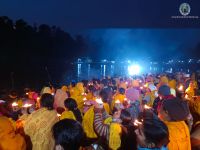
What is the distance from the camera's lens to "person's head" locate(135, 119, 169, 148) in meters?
3.73

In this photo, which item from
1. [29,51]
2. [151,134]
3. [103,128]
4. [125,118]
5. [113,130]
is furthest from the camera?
[29,51]

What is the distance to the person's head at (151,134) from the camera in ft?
12.2

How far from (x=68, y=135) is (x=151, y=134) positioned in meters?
0.78

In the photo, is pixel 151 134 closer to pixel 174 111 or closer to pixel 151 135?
pixel 151 135

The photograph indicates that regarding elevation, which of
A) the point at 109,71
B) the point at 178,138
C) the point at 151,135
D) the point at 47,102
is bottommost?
the point at 178,138

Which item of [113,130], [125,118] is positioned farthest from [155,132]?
[125,118]

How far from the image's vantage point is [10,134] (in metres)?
4.98

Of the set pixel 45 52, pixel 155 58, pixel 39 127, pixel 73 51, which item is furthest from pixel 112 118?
pixel 155 58

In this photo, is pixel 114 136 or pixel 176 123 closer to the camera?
pixel 176 123

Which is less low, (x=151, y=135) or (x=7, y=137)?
(x=151, y=135)

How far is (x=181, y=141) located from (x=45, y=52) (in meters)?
118

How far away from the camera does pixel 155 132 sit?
3736mm

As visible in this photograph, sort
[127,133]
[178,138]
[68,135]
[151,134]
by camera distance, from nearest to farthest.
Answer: [68,135] < [151,134] < [178,138] < [127,133]

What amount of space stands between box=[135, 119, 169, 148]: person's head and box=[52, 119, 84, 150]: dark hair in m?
0.57
